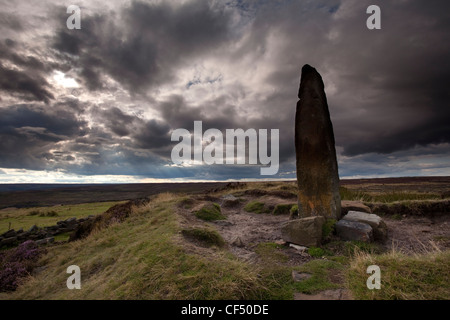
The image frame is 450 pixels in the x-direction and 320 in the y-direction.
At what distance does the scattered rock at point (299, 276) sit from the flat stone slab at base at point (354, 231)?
3.81m

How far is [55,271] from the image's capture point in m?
8.68

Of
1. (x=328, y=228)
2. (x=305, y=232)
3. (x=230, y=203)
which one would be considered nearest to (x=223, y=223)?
(x=305, y=232)

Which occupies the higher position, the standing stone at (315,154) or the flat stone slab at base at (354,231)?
the standing stone at (315,154)

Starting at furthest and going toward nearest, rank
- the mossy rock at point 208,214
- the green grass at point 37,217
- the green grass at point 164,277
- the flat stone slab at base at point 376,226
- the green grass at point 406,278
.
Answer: the green grass at point 37,217
the mossy rock at point 208,214
the flat stone slab at base at point 376,226
the green grass at point 164,277
the green grass at point 406,278

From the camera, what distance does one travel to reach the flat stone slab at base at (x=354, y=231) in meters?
7.41

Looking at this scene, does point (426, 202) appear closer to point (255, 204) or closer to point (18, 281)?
point (255, 204)

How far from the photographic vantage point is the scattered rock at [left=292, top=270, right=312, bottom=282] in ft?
15.0

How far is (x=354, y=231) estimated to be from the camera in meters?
7.61

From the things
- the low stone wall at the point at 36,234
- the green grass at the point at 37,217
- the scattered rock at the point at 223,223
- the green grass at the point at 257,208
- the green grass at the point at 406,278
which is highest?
the green grass at the point at 406,278

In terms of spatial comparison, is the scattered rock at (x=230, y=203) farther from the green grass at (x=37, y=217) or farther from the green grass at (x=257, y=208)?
the green grass at (x=37, y=217)

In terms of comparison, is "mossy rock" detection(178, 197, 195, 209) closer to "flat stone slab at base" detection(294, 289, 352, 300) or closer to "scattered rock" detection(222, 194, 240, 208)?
"scattered rock" detection(222, 194, 240, 208)

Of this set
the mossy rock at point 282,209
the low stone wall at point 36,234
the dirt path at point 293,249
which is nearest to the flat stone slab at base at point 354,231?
the dirt path at point 293,249

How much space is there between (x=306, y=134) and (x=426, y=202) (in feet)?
23.1

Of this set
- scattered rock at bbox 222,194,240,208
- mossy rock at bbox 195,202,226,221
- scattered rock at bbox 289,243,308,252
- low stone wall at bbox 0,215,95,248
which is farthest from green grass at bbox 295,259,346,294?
low stone wall at bbox 0,215,95,248
